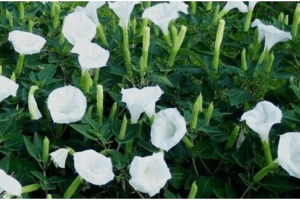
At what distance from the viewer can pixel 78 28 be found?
180cm

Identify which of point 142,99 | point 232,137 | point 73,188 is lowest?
point 73,188

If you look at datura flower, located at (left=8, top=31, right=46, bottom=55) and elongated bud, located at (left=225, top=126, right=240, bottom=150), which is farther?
datura flower, located at (left=8, top=31, right=46, bottom=55)

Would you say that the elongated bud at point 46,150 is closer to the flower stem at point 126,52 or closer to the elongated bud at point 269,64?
the flower stem at point 126,52

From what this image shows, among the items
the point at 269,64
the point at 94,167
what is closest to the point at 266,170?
the point at 269,64

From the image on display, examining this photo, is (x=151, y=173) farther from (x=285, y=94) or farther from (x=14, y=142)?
(x=285, y=94)

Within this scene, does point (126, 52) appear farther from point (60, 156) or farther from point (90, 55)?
point (60, 156)

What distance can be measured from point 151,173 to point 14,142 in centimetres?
37

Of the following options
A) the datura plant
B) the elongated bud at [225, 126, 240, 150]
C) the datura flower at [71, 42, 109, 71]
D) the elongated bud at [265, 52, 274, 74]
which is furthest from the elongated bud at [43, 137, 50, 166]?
the elongated bud at [265, 52, 274, 74]

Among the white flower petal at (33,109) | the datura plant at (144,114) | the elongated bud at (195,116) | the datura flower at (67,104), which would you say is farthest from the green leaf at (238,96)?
the white flower petal at (33,109)

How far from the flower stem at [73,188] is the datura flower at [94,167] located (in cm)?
9

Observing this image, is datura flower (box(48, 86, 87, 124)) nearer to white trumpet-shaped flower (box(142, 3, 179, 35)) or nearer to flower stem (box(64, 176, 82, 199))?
flower stem (box(64, 176, 82, 199))

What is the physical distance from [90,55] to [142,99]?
0.23m

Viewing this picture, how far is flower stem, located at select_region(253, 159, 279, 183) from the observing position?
1539 mm

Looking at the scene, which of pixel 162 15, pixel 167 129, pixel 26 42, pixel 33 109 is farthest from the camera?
pixel 162 15
